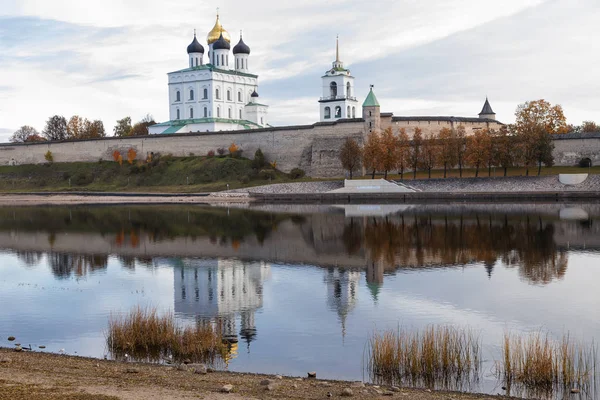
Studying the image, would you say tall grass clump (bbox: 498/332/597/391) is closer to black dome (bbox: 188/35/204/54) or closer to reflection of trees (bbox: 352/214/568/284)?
reflection of trees (bbox: 352/214/568/284)

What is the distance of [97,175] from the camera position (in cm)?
6338

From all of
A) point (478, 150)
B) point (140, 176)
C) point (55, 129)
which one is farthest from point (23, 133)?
point (478, 150)

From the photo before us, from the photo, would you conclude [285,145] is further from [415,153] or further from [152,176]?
[415,153]

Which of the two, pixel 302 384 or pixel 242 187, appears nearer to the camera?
pixel 302 384

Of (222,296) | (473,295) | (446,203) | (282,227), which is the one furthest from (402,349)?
(446,203)

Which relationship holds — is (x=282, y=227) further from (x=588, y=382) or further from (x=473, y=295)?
(x=588, y=382)

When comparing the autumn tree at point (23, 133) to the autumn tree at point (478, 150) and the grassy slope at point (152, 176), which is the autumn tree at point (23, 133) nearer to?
the grassy slope at point (152, 176)

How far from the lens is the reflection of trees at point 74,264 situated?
61.9 ft

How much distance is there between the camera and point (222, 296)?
14914mm

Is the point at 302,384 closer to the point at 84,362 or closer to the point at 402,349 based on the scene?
the point at 402,349

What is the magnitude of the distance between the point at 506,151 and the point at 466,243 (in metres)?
24.3

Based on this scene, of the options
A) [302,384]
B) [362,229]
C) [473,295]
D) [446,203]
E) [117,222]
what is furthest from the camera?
[446,203]

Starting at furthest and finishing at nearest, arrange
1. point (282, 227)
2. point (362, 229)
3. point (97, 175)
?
point (97, 175) → point (282, 227) → point (362, 229)

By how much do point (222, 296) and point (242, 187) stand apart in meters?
37.5
